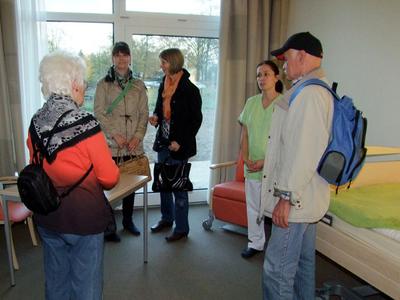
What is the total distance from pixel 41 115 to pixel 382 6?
8.00ft

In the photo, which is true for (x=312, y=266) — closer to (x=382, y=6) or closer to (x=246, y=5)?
(x=382, y=6)

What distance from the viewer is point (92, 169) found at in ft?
4.83

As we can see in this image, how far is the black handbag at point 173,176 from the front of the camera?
293cm

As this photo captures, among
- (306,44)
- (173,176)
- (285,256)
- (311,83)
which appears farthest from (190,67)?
(285,256)

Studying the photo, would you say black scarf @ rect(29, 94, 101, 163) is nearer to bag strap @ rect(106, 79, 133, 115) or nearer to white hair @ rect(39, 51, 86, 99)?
white hair @ rect(39, 51, 86, 99)

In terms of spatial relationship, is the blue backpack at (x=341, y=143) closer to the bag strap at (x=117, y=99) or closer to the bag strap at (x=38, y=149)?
the bag strap at (x=38, y=149)

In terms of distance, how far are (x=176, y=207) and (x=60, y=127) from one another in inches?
70.6

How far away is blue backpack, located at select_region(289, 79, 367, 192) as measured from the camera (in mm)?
1440

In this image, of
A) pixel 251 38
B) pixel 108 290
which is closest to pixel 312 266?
pixel 108 290

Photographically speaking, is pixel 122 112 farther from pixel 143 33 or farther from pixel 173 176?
pixel 143 33

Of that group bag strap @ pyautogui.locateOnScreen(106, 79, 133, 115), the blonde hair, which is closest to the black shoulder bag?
bag strap @ pyautogui.locateOnScreen(106, 79, 133, 115)

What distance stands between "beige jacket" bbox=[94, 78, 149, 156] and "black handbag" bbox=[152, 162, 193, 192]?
25 centimetres

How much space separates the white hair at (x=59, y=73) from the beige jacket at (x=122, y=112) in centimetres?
139

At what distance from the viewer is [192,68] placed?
3822 millimetres
